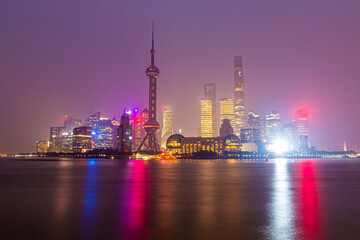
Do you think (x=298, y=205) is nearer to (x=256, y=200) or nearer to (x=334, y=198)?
(x=256, y=200)

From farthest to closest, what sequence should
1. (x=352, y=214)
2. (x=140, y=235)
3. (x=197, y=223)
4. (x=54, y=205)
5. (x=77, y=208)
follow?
(x=54, y=205) → (x=77, y=208) → (x=352, y=214) → (x=197, y=223) → (x=140, y=235)

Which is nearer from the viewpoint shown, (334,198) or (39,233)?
A: (39,233)

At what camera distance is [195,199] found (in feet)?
88.2

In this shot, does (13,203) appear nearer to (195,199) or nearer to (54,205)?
(54,205)

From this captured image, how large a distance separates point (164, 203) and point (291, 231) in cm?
1164

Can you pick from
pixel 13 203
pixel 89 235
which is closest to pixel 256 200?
pixel 89 235

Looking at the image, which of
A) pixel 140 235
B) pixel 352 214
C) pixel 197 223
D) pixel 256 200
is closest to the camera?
pixel 140 235

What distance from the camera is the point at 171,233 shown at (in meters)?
14.9

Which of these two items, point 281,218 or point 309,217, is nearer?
point 281,218

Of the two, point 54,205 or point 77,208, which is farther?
Result: point 54,205

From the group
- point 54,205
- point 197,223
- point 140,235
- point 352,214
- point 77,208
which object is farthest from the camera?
point 54,205

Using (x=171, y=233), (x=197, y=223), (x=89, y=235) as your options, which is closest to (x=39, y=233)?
(x=89, y=235)

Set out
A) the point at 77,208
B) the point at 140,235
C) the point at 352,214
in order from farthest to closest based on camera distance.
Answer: the point at 77,208
the point at 352,214
the point at 140,235

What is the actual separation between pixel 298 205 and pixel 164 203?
410 inches
